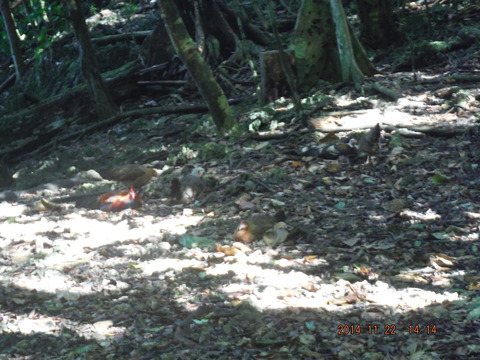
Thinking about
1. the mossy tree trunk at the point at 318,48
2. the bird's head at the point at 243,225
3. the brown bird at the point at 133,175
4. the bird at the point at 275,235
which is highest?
the mossy tree trunk at the point at 318,48

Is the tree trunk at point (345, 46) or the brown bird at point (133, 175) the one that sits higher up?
the tree trunk at point (345, 46)

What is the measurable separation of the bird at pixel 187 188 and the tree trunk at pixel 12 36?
9.80m

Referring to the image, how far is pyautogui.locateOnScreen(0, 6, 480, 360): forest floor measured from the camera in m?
3.22

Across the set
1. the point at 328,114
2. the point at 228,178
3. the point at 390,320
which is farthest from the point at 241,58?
the point at 390,320

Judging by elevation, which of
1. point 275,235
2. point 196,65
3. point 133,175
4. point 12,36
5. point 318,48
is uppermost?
point 12,36

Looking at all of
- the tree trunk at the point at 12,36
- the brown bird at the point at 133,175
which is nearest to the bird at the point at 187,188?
the brown bird at the point at 133,175

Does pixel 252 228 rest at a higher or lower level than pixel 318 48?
lower

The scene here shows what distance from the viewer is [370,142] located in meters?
6.44

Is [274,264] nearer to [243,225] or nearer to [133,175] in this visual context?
[243,225]

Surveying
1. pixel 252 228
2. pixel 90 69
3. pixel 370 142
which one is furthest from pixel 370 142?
pixel 90 69

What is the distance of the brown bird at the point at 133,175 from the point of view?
709 cm

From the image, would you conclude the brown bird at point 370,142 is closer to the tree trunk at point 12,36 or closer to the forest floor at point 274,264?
the forest floor at point 274,264

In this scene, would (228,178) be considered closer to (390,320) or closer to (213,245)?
(213,245)

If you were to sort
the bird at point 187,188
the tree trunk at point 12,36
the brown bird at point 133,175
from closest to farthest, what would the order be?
the bird at point 187,188 < the brown bird at point 133,175 < the tree trunk at point 12,36
